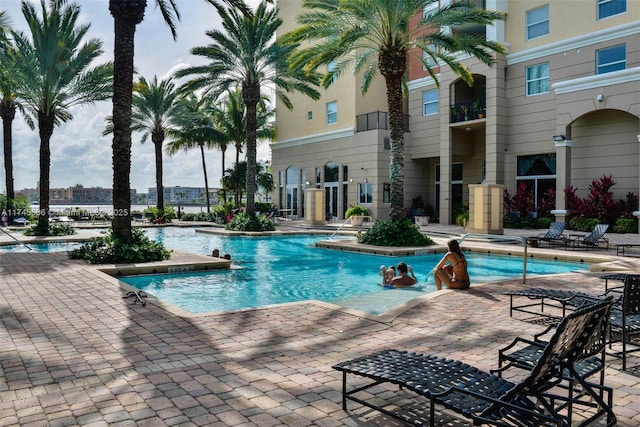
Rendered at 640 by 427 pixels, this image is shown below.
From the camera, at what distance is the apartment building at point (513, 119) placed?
2272 cm

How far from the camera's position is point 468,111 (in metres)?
28.4

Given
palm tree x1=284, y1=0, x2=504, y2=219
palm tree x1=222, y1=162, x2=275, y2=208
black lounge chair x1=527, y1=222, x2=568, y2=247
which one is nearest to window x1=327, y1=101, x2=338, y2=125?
palm tree x1=222, y1=162, x2=275, y2=208

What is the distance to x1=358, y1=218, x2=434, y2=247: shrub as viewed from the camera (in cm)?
1761

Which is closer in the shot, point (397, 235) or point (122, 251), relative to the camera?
point (122, 251)

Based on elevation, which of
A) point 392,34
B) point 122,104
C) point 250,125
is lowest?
point 122,104

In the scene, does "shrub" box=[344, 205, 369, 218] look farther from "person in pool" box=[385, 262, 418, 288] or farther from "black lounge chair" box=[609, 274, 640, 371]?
"black lounge chair" box=[609, 274, 640, 371]

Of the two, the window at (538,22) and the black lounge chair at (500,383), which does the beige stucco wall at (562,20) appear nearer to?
the window at (538,22)

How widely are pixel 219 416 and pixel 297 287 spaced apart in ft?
28.4

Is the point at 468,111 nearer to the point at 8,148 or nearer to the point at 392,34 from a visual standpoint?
the point at 392,34

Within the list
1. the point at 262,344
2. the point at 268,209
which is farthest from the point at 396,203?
the point at 268,209

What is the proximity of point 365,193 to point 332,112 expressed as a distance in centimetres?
682

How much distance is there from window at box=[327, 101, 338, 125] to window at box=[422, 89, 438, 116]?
6252 millimetres

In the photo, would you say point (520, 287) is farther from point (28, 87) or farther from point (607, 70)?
point (28, 87)

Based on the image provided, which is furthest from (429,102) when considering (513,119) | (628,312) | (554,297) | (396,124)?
(628,312)
